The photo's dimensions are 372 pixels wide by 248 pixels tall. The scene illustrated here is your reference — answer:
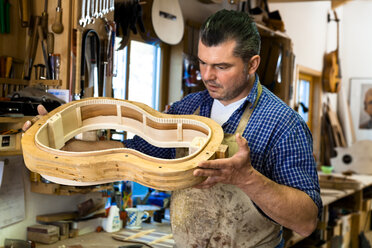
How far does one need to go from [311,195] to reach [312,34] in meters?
5.19

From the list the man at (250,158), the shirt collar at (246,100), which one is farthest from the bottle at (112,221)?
the shirt collar at (246,100)

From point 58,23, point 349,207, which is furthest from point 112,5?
point 349,207

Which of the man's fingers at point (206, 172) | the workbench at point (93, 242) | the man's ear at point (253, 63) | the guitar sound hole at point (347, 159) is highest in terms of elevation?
the man's ear at point (253, 63)

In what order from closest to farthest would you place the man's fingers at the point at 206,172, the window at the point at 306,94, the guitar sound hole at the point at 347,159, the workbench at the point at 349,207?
the man's fingers at the point at 206,172
the workbench at the point at 349,207
the guitar sound hole at the point at 347,159
the window at the point at 306,94

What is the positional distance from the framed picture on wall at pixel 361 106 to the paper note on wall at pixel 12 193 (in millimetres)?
6523

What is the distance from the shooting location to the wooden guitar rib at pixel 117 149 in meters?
1.34

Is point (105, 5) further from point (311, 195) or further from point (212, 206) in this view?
point (311, 195)

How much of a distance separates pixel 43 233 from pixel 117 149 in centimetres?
117

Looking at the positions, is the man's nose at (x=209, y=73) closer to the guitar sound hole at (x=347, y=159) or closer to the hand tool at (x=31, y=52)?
the hand tool at (x=31, y=52)

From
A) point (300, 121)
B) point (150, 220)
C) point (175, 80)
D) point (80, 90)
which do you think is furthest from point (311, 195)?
point (175, 80)

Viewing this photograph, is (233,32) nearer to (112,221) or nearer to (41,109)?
(41,109)

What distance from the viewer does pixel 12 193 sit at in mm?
2355

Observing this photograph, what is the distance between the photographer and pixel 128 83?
3.15 m

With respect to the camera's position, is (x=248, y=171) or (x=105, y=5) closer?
(x=248, y=171)
